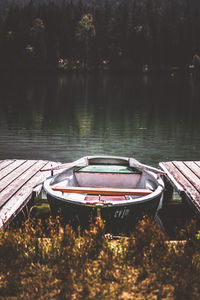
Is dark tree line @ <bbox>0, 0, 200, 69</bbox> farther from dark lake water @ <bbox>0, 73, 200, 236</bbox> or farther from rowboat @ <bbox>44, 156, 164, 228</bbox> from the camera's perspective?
rowboat @ <bbox>44, 156, 164, 228</bbox>

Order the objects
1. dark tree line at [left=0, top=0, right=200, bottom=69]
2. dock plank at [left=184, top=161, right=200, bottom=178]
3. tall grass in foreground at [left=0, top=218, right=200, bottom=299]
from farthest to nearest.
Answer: dark tree line at [left=0, top=0, right=200, bottom=69]
dock plank at [left=184, top=161, right=200, bottom=178]
tall grass in foreground at [left=0, top=218, right=200, bottom=299]

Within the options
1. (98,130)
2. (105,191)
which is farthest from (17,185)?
(98,130)

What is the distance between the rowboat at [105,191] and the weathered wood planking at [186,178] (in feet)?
2.25

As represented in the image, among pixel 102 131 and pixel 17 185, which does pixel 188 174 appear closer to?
pixel 17 185

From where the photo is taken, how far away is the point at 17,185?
9219 millimetres

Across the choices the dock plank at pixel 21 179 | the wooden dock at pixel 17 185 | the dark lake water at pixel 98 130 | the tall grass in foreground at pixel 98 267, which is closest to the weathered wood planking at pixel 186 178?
the tall grass in foreground at pixel 98 267

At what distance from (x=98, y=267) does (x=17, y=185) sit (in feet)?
16.1

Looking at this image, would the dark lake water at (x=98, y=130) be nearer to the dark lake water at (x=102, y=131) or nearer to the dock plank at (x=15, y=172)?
the dark lake water at (x=102, y=131)

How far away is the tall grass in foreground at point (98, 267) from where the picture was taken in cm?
435

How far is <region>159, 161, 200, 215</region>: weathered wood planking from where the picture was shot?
28.4 feet

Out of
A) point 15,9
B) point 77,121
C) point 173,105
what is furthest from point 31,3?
point 77,121

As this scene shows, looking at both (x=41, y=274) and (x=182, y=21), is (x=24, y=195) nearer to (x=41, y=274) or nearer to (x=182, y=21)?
(x=41, y=274)

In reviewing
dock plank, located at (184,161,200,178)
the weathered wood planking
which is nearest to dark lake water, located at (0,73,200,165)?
dock plank, located at (184,161,200,178)

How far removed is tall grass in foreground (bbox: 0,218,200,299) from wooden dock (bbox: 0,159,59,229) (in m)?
1.50
